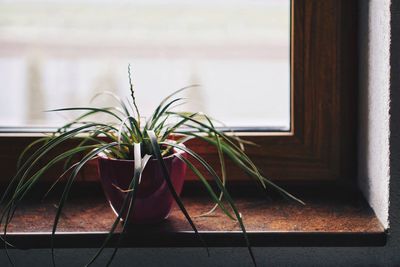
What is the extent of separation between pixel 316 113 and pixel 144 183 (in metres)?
0.34

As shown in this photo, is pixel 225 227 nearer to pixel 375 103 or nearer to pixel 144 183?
pixel 144 183

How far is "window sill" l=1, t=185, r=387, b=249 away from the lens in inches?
29.8

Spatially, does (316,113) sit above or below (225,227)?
above

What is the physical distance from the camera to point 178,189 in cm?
79

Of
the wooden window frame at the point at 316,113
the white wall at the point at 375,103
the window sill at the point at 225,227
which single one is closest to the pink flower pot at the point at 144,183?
the window sill at the point at 225,227

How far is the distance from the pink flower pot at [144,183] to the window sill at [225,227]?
0.10 feet

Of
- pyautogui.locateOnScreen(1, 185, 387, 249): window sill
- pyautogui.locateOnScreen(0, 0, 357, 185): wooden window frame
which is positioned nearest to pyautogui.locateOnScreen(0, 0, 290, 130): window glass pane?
pyautogui.locateOnScreen(0, 0, 357, 185): wooden window frame

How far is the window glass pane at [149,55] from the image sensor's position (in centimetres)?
96

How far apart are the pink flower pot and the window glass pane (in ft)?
0.78

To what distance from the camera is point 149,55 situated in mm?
971

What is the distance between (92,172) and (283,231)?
1.20ft

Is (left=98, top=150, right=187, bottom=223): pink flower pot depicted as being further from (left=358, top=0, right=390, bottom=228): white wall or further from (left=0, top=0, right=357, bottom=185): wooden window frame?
(left=358, top=0, right=390, bottom=228): white wall

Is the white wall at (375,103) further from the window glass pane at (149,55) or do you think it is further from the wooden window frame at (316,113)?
the window glass pane at (149,55)

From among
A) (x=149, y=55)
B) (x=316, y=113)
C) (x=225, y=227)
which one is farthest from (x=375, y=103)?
(x=149, y=55)
